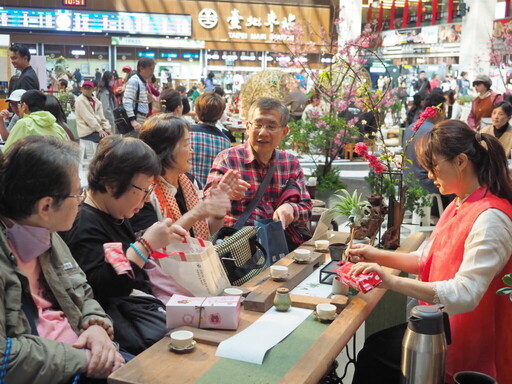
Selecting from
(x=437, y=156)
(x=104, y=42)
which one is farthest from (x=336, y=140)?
(x=104, y=42)

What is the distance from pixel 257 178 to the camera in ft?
11.2

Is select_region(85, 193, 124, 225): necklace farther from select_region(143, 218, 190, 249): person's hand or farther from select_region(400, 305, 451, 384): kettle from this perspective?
select_region(400, 305, 451, 384): kettle

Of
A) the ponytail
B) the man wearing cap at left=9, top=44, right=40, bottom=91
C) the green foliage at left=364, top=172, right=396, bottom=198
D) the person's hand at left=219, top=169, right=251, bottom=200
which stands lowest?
the green foliage at left=364, top=172, right=396, bottom=198

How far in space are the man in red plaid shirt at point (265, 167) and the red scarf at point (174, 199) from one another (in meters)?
0.37

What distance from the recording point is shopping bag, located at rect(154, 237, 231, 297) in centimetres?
219

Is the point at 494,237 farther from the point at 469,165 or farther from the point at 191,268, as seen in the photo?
the point at 191,268

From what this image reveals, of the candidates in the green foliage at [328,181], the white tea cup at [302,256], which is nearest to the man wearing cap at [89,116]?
the green foliage at [328,181]

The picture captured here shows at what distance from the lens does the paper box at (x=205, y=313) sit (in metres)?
1.97

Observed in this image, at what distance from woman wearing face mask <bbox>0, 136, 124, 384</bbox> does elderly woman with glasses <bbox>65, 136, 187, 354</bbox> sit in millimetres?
131

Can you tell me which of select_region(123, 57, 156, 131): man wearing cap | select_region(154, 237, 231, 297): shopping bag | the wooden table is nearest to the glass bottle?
the wooden table

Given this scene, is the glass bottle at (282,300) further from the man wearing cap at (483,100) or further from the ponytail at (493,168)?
the man wearing cap at (483,100)

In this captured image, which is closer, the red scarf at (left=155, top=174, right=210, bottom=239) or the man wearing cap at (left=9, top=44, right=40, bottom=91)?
the red scarf at (left=155, top=174, right=210, bottom=239)

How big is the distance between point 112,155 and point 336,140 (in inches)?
223

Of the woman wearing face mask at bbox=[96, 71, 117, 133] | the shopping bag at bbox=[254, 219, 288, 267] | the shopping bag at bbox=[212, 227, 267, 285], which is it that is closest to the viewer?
the shopping bag at bbox=[212, 227, 267, 285]
